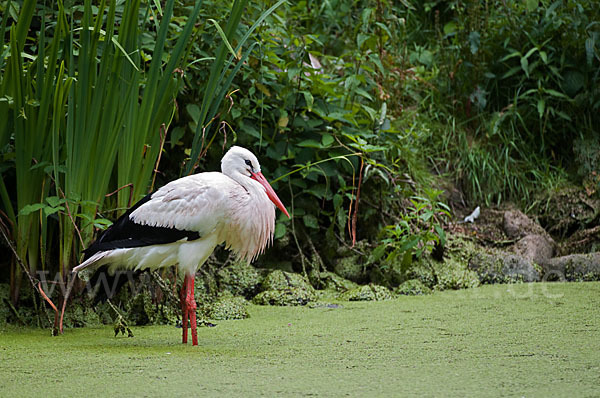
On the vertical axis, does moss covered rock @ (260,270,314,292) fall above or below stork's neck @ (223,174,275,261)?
below

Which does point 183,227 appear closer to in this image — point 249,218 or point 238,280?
point 249,218

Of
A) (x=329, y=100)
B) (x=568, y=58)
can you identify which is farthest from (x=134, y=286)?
(x=568, y=58)

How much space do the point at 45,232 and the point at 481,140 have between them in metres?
3.64

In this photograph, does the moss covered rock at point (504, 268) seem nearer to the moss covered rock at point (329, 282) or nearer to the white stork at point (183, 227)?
the moss covered rock at point (329, 282)

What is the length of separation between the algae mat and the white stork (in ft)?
1.08

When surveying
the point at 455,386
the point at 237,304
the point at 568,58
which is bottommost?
the point at 237,304

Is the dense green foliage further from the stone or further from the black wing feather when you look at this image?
the stone

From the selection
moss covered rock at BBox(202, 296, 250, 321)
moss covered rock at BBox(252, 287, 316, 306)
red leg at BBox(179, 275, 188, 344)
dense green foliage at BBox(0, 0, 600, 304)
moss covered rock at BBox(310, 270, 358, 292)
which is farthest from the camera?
moss covered rock at BBox(310, 270, 358, 292)

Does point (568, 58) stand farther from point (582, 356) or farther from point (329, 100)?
point (582, 356)

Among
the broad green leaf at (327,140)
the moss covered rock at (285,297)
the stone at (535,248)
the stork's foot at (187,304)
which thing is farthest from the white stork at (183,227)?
the stone at (535,248)

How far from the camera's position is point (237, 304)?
3533 mm

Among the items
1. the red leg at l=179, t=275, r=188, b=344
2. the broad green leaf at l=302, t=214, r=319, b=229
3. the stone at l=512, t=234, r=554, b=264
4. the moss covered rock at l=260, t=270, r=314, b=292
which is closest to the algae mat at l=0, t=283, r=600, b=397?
the red leg at l=179, t=275, r=188, b=344

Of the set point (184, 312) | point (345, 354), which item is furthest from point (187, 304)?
point (345, 354)

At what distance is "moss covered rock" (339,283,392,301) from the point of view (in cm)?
388
